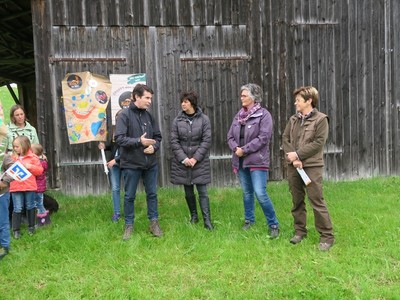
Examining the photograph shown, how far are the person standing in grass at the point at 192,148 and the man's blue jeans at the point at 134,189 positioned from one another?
329mm

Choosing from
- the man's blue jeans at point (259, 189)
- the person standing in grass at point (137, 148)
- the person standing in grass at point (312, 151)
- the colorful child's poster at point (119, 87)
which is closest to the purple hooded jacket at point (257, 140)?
the man's blue jeans at point (259, 189)

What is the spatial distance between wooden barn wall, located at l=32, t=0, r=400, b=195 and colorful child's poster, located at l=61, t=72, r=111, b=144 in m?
0.25

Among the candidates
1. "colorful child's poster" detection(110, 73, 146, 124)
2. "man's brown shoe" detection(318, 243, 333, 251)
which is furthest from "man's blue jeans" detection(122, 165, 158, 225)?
"colorful child's poster" detection(110, 73, 146, 124)

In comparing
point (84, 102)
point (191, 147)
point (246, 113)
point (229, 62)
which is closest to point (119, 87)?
point (84, 102)

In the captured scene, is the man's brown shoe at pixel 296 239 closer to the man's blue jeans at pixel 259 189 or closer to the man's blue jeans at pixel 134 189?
the man's blue jeans at pixel 259 189

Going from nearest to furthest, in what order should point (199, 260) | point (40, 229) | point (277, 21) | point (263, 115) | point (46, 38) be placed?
point (199, 260)
point (263, 115)
point (40, 229)
point (46, 38)
point (277, 21)

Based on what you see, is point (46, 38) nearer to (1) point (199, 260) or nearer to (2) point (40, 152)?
(2) point (40, 152)

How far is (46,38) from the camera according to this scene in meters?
7.77

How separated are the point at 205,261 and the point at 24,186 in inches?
98.8

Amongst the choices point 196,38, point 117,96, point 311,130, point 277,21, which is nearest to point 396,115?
point 277,21

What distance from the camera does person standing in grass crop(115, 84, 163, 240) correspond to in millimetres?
5531

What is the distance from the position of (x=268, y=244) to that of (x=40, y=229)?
302 centimetres

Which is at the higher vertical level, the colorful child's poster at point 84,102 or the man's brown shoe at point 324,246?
the colorful child's poster at point 84,102

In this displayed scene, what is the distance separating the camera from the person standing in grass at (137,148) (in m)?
5.53
